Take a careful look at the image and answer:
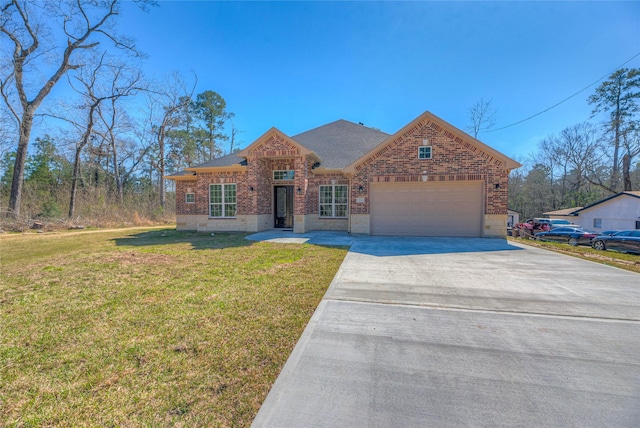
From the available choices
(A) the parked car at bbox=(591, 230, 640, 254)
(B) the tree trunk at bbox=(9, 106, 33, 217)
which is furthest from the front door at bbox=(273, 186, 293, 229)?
(A) the parked car at bbox=(591, 230, 640, 254)

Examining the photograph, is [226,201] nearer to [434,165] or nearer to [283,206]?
[283,206]

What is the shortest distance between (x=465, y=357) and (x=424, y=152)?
33.5 feet

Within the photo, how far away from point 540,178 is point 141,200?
5425cm

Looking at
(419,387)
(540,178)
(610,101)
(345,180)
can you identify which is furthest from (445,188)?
(540,178)

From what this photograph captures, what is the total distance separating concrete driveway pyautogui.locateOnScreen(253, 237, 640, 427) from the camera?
195cm

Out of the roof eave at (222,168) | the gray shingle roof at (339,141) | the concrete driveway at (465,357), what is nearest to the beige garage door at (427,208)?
the gray shingle roof at (339,141)

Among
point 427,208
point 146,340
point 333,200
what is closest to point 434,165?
point 427,208

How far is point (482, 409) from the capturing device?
6.51 ft

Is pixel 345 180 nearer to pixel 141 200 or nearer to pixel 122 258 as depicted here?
pixel 122 258

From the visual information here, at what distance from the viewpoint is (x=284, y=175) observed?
14141mm

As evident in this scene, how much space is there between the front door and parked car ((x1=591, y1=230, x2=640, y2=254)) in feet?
52.7

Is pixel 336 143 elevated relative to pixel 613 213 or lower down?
elevated

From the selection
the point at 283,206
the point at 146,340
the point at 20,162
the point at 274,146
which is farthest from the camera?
the point at 20,162

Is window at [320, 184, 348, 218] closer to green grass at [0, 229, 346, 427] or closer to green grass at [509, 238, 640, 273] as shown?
green grass at [0, 229, 346, 427]
